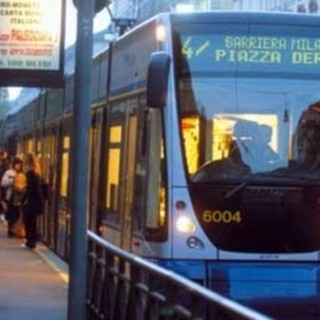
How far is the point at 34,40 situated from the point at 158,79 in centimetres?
425

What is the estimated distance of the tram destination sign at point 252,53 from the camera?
13.0 m

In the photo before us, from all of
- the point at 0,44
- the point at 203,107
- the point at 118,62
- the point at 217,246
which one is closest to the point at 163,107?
the point at 203,107

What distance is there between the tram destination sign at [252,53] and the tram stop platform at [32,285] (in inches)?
116

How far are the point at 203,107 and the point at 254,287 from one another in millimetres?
1782

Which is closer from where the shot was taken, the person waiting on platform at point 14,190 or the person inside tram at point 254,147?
the person inside tram at point 254,147

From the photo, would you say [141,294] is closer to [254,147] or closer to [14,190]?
[254,147]

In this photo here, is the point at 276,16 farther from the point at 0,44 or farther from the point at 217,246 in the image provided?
the point at 0,44

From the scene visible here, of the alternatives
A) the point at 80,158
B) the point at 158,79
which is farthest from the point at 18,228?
the point at 80,158

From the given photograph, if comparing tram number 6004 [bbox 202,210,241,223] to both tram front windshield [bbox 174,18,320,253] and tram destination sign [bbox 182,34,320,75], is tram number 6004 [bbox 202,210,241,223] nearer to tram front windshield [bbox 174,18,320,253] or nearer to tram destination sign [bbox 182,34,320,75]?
tram front windshield [bbox 174,18,320,253]

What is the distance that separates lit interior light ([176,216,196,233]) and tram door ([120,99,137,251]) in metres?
1.18

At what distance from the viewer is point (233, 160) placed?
1272 cm

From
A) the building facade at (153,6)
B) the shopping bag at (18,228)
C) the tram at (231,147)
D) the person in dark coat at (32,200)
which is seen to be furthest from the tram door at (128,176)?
the building facade at (153,6)

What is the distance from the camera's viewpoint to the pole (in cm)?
1084

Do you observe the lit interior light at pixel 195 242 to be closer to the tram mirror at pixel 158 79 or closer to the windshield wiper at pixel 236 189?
the windshield wiper at pixel 236 189
